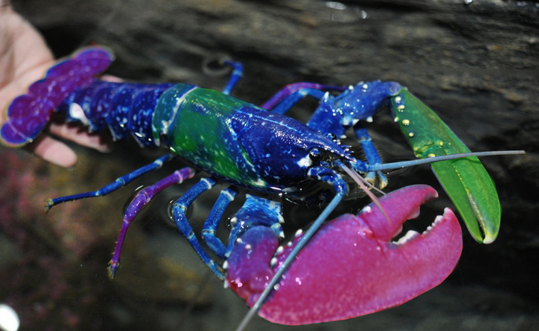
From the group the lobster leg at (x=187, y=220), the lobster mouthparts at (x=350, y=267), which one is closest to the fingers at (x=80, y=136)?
the lobster leg at (x=187, y=220)

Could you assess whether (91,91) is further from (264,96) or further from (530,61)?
(530,61)

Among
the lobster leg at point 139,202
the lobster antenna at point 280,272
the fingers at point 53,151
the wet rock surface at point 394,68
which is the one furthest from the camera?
the fingers at point 53,151

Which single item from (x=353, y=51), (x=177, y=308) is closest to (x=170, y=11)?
(x=353, y=51)

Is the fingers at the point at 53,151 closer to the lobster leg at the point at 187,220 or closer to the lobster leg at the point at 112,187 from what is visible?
the lobster leg at the point at 112,187

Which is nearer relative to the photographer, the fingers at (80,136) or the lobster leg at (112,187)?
the lobster leg at (112,187)

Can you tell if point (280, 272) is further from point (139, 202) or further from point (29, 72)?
point (29, 72)

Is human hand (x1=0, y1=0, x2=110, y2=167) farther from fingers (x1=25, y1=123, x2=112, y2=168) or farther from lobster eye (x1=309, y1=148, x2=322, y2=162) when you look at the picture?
lobster eye (x1=309, y1=148, x2=322, y2=162)

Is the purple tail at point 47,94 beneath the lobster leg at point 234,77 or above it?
beneath
